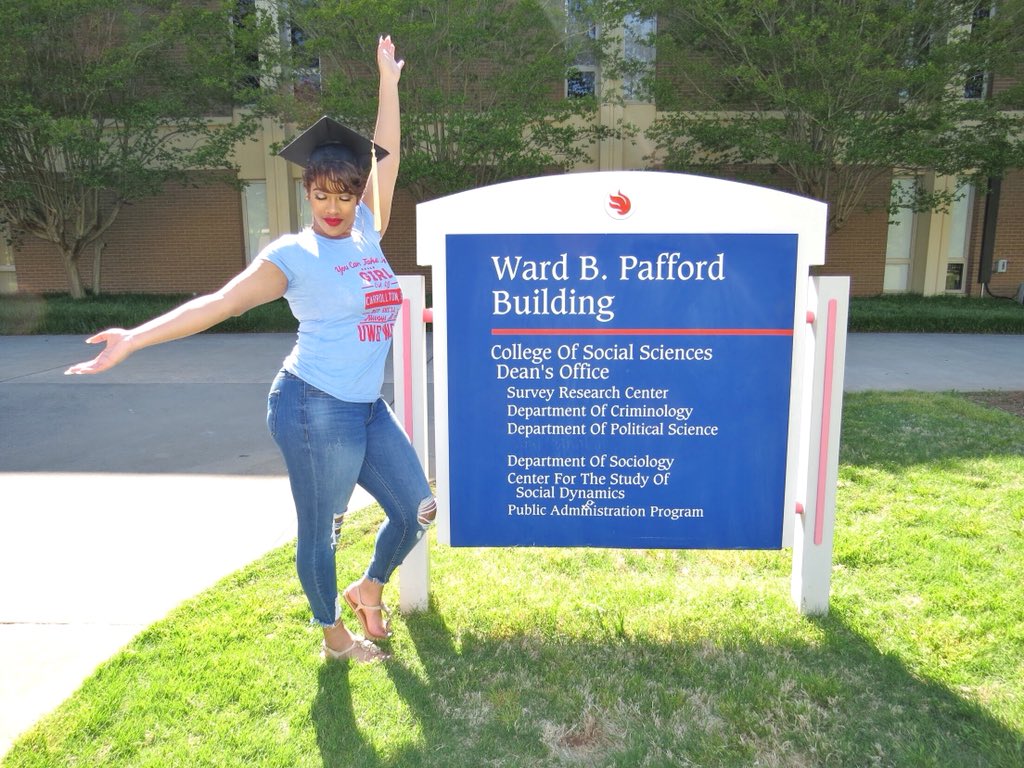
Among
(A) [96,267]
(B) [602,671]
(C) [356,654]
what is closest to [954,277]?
(B) [602,671]

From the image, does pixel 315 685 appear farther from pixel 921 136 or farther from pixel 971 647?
pixel 921 136

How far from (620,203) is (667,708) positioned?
1.75 meters

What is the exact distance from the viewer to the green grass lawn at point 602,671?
237 centimetres

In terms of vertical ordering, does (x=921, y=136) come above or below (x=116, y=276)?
above

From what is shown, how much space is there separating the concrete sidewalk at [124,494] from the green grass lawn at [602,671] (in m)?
0.24

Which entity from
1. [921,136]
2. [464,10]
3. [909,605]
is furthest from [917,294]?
[909,605]

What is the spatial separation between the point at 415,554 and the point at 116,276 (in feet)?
56.4

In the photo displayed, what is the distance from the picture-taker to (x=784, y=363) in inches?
115

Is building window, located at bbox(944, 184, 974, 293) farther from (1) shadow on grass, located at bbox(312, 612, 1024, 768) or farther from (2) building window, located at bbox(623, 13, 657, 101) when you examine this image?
(1) shadow on grass, located at bbox(312, 612, 1024, 768)

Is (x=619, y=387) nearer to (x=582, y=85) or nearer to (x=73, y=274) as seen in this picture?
(x=582, y=85)

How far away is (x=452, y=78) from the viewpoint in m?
13.6

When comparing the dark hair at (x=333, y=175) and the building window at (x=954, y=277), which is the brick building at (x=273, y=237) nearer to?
the building window at (x=954, y=277)

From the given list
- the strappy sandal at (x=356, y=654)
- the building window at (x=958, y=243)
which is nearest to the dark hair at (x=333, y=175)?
the strappy sandal at (x=356, y=654)

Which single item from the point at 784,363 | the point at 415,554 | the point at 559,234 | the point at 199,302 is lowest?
the point at 415,554
